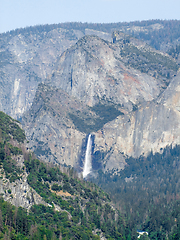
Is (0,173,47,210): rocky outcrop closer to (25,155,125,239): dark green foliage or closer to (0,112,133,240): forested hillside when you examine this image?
(0,112,133,240): forested hillside

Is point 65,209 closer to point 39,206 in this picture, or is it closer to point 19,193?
point 39,206

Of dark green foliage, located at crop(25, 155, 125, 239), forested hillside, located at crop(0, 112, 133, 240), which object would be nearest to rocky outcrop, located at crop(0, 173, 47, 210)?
forested hillside, located at crop(0, 112, 133, 240)

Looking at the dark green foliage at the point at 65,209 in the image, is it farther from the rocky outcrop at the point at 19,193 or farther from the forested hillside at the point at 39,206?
the rocky outcrop at the point at 19,193

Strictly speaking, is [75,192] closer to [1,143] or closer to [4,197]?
[1,143]

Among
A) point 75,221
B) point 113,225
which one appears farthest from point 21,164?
point 113,225

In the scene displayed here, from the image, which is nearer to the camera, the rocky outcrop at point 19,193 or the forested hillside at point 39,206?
the forested hillside at point 39,206

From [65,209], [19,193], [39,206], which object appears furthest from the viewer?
[65,209]

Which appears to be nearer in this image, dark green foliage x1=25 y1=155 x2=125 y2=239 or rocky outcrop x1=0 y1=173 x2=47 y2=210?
rocky outcrop x1=0 y1=173 x2=47 y2=210

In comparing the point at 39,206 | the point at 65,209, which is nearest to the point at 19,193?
the point at 39,206

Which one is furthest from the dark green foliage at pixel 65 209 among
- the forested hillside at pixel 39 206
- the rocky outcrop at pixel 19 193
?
the rocky outcrop at pixel 19 193

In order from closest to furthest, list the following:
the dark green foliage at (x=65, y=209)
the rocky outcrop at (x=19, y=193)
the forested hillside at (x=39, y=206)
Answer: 1. the forested hillside at (x=39, y=206)
2. the rocky outcrop at (x=19, y=193)
3. the dark green foliage at (x=65, y=209)

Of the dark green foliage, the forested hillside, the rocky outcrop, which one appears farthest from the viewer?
the dark green foliage
